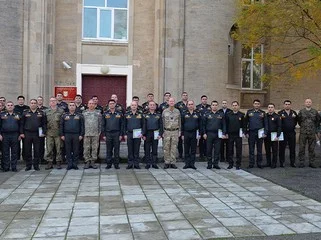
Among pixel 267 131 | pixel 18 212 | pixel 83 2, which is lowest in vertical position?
pixel 18 212

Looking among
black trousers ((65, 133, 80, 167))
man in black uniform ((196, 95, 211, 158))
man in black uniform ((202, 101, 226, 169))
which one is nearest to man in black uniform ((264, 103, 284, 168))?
man in black uniform ((202, 101, 226, 169))

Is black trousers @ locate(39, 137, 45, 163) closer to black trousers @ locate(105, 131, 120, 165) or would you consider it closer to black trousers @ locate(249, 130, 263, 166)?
black trousers @ locate(105, 131, 120, 165)

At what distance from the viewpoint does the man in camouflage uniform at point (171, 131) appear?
1116 cm

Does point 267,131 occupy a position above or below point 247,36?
below

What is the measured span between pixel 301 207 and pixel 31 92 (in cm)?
1132

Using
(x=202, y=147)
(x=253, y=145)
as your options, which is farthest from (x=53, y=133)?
(x=253, y=145)

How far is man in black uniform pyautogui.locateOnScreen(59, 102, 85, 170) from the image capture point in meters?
10.8

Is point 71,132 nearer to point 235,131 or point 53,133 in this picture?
point 53,133

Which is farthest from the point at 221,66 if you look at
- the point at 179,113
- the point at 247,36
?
the point at 179,113

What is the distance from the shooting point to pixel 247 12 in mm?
12969

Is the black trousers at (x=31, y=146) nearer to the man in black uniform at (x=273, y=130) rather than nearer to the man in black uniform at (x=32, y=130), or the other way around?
the man in black uniform at (x=32, y=130)

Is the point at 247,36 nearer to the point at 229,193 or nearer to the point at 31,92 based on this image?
the point at 229,193

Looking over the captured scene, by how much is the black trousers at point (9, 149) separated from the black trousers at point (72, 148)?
54.9 inches

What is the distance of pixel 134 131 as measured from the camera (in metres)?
11.0
